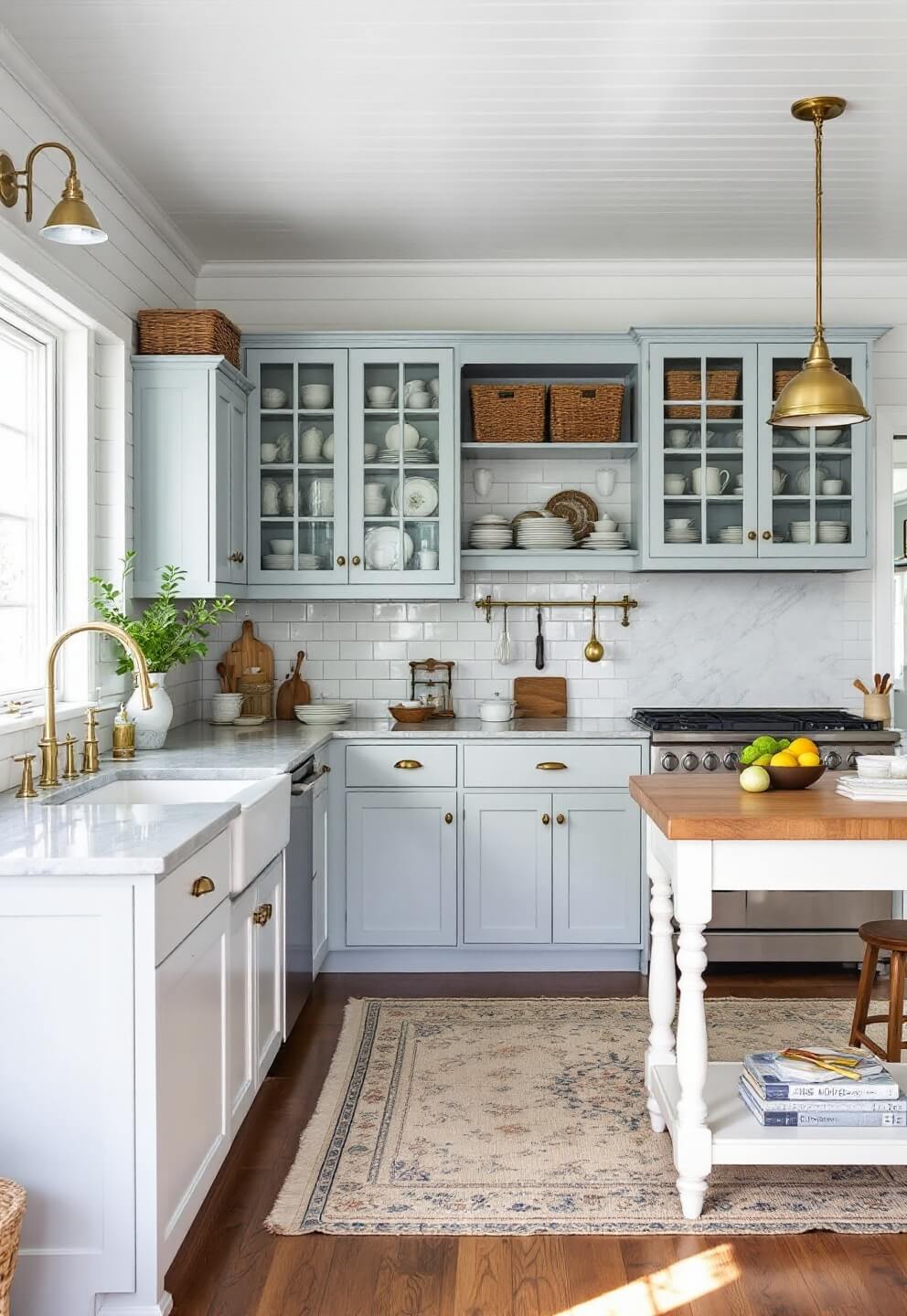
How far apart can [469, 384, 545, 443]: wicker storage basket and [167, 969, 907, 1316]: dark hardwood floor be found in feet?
10.1

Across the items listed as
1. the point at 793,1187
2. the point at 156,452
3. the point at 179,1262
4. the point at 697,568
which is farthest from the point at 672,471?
the point at 179,1262

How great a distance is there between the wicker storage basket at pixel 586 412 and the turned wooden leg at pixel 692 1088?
2728mm

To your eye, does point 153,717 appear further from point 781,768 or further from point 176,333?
point 781,768

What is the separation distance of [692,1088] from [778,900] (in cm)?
202

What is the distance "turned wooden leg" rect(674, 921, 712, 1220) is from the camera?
2.59 metres

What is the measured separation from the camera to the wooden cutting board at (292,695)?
5113 millimetres

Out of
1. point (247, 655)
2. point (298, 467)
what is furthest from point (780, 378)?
point (247, 655)

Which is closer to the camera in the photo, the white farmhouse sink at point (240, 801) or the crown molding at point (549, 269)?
the white farmhouse sink at point (240, 801)

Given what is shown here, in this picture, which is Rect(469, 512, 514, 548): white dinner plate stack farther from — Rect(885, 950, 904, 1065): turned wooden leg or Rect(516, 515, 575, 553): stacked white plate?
Rect(885, 950, 904, 1065): turned wooden leg

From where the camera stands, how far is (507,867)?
451 cm

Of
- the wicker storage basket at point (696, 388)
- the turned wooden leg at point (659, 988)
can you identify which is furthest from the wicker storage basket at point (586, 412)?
the turned wooden leg at point (659, 988)

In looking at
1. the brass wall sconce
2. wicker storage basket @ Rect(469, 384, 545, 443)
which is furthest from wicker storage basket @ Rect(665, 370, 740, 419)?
the brass wall sconce

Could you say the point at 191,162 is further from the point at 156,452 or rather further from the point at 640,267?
the point at 640,267

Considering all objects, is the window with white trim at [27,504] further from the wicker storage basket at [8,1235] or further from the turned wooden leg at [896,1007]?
the turned wooden leg at [896,1007]
